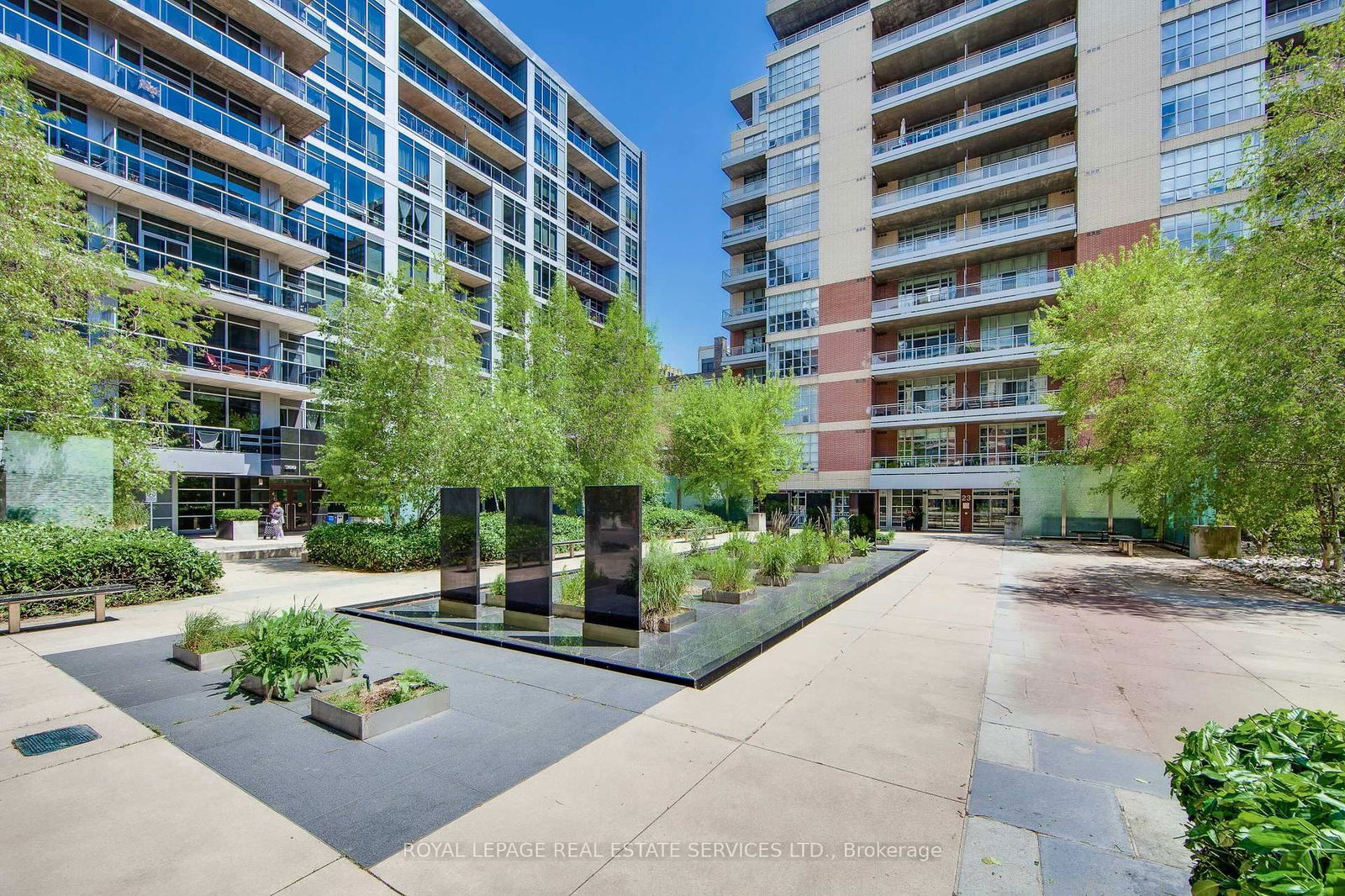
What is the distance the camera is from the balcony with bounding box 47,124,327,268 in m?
20.4

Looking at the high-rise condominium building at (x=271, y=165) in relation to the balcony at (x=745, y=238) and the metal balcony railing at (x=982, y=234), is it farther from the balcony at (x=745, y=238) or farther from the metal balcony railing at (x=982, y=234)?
the metal balcony railing at (x=982, y=234)

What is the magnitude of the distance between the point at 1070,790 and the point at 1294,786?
2639 millimetres

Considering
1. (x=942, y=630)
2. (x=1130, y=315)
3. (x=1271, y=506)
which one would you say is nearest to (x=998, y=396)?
(x=1130, y=315)

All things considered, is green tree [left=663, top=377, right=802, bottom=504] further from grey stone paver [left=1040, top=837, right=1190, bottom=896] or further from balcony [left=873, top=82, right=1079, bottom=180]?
grey stone paver [left=1040, top=837, right=1190, bottom=896]

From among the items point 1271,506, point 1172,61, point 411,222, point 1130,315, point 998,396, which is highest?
point 1172,61

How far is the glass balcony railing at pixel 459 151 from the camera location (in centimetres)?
3353

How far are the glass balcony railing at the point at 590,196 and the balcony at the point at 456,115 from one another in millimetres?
5802

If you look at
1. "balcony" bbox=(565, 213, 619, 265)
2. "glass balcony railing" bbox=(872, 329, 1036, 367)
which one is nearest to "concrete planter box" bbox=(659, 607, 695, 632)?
"glass balcony railing" bbox=(872, 329, 1036, 367)

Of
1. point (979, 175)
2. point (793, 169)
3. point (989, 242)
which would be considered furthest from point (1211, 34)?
point (793, 169)

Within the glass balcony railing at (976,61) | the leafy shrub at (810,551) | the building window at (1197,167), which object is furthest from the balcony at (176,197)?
the building window at (1197,167)

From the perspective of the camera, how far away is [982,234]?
33.6m

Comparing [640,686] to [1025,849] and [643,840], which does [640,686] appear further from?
[1025,849]

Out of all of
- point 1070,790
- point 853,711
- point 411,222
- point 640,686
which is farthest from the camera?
point 411,222

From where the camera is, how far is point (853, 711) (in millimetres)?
5453
